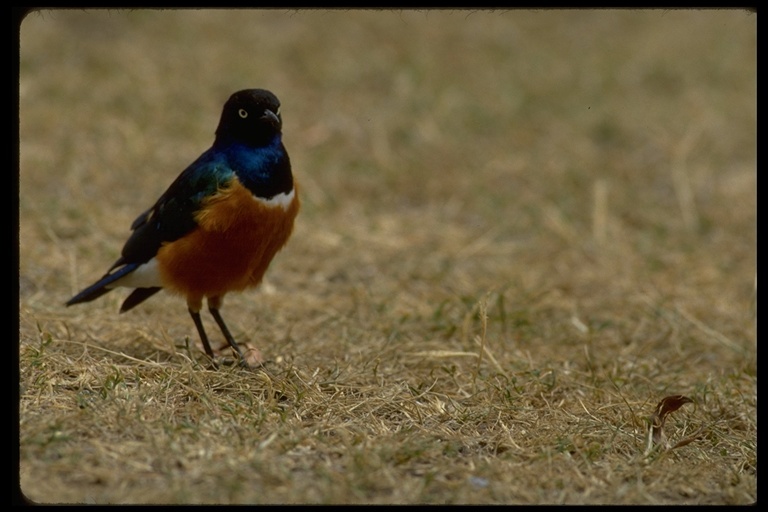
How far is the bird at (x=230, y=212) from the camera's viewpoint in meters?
4.24

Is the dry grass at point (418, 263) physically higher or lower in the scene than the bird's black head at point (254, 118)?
lower

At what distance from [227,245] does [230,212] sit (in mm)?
136

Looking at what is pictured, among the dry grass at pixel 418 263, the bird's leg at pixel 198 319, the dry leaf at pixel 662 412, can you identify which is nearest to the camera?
the dry grass at pixel 418 263

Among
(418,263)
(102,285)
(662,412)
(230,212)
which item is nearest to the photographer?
(662,412)

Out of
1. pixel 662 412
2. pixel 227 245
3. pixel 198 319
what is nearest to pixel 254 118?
pixel 227 245

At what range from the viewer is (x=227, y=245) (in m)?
4.26

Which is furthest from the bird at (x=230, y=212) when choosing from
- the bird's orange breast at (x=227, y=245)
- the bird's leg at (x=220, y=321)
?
the bird's leg at (x=220, y=321)

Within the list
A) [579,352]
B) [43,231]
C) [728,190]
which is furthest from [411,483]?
[728,190]

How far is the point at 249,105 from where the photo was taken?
431 cm

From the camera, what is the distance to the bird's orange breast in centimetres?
423

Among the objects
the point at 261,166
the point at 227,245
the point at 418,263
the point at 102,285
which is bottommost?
the point at 418,263

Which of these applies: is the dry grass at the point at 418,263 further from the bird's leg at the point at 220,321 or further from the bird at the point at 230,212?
the bird at the point at 230,212

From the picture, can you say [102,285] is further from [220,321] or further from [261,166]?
[261,166]

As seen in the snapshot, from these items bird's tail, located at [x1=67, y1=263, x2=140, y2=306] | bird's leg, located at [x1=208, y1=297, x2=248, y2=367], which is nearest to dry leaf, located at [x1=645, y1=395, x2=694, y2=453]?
bird's leg, located at [x1=208, y1=297, x2=248, y2=367]
